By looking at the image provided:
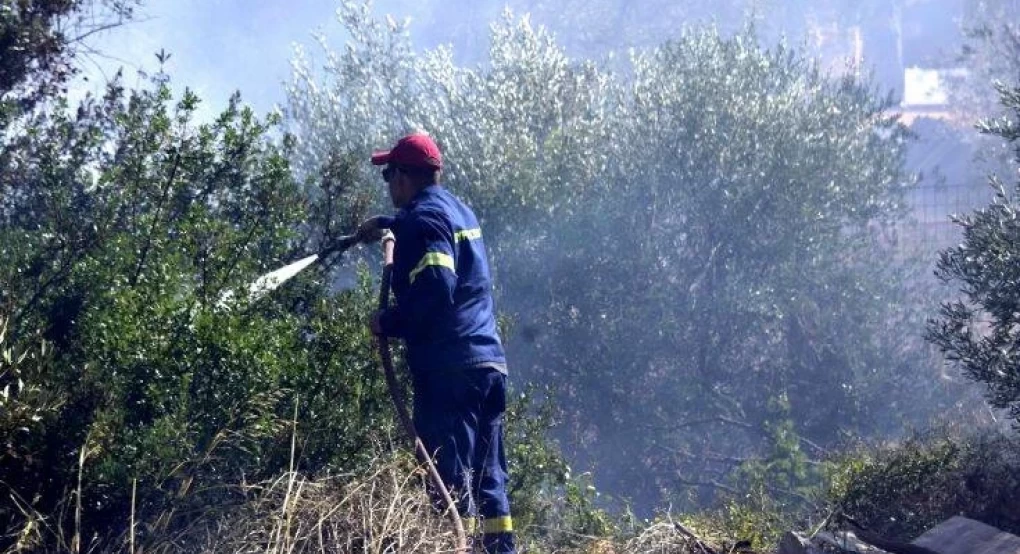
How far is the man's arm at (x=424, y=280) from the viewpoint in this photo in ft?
15.7

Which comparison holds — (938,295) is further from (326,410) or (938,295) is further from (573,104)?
(326,410)

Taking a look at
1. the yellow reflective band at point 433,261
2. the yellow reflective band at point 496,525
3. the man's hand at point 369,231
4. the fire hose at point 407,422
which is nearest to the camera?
the fire hose at point 407,422

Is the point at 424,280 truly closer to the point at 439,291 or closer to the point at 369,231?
the point at 439,291

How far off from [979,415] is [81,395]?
1247 cm

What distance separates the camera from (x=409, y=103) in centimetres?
1627

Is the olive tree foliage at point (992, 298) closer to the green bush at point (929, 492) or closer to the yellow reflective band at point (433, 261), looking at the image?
the green bush at point (929, 492)

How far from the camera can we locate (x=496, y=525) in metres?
4.92

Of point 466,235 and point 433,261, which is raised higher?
point 466,235

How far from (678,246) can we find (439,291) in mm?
11936

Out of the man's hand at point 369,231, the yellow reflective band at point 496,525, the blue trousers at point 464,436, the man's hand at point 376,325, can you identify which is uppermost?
the man's hand at point 369,231

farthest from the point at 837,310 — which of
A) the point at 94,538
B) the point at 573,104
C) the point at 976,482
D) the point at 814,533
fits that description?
the point at 94,538

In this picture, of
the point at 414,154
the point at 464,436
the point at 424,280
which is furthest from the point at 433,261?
the point at 464,436

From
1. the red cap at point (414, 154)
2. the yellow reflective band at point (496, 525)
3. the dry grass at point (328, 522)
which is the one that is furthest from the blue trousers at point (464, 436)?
the red cap at point (414, 154)

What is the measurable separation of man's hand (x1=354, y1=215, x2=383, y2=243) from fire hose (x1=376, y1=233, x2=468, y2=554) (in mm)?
103
